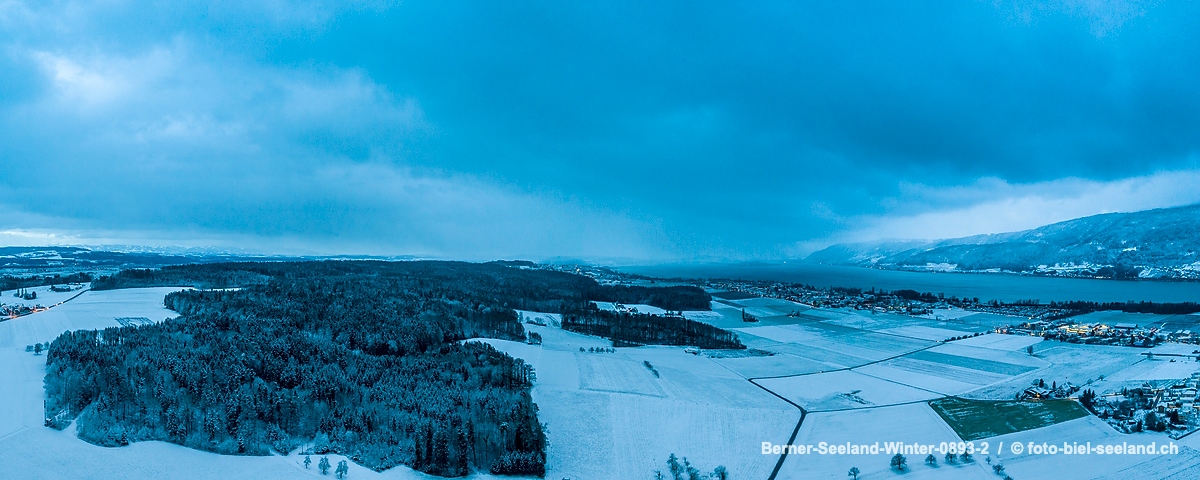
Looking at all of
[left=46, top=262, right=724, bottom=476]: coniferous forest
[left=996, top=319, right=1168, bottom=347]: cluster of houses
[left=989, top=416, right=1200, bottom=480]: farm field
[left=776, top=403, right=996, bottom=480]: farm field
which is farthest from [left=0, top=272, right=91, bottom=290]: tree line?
[left=996, top=319, right=1168, bottom=347]: cluster of houses

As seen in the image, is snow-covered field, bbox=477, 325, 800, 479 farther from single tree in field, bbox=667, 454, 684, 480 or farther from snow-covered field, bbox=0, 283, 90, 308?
snow-covered field, bbox=0, 283, 90, 308

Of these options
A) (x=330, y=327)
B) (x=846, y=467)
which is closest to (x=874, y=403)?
(x=846, y=467)

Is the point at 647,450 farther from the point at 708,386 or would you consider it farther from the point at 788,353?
the point at 788,353

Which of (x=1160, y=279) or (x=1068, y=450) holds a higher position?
(x=1160, y=279)

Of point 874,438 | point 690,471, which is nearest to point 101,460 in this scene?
point 690,471

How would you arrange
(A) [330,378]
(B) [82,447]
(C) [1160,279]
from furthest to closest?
(C) [1160,279] < (A) [330,378] < (B) [82,447]

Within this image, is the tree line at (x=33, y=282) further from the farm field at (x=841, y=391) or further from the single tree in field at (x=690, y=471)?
the farm field at (x=841, y=391)

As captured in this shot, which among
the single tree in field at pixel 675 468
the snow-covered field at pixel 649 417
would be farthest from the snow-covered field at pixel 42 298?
the single tree in field at pixel 675 468
